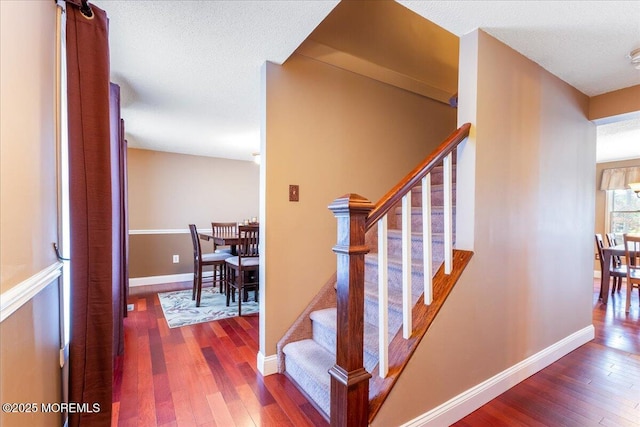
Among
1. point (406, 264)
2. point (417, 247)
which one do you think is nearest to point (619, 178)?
point (417, 247)

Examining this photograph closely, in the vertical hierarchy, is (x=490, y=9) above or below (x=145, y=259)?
above

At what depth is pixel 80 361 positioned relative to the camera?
135 cm

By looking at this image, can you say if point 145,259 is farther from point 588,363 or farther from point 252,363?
point 588,363

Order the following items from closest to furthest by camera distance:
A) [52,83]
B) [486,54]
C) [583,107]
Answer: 1. [52,83]
2. [486,54]
3. [583,107]

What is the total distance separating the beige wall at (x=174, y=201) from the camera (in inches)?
183

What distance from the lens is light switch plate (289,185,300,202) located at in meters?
2.13

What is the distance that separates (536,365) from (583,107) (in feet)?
7.01

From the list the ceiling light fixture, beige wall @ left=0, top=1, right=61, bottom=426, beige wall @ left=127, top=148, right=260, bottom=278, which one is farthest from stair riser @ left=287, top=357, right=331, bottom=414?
beige wall @ left=127, top=148, right=260, bottom=278

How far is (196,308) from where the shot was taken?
3.49 meters

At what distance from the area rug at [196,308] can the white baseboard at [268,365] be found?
1.27 meters

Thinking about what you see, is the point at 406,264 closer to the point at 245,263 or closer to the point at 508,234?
the point at 508,234

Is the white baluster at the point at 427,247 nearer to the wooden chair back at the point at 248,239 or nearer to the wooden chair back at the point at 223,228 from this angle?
the wooden chair back at the point at 248,239

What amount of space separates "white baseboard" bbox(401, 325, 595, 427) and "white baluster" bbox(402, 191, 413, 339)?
0.46 m

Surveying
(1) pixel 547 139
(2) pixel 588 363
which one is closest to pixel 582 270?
(2) pixel 588 363
